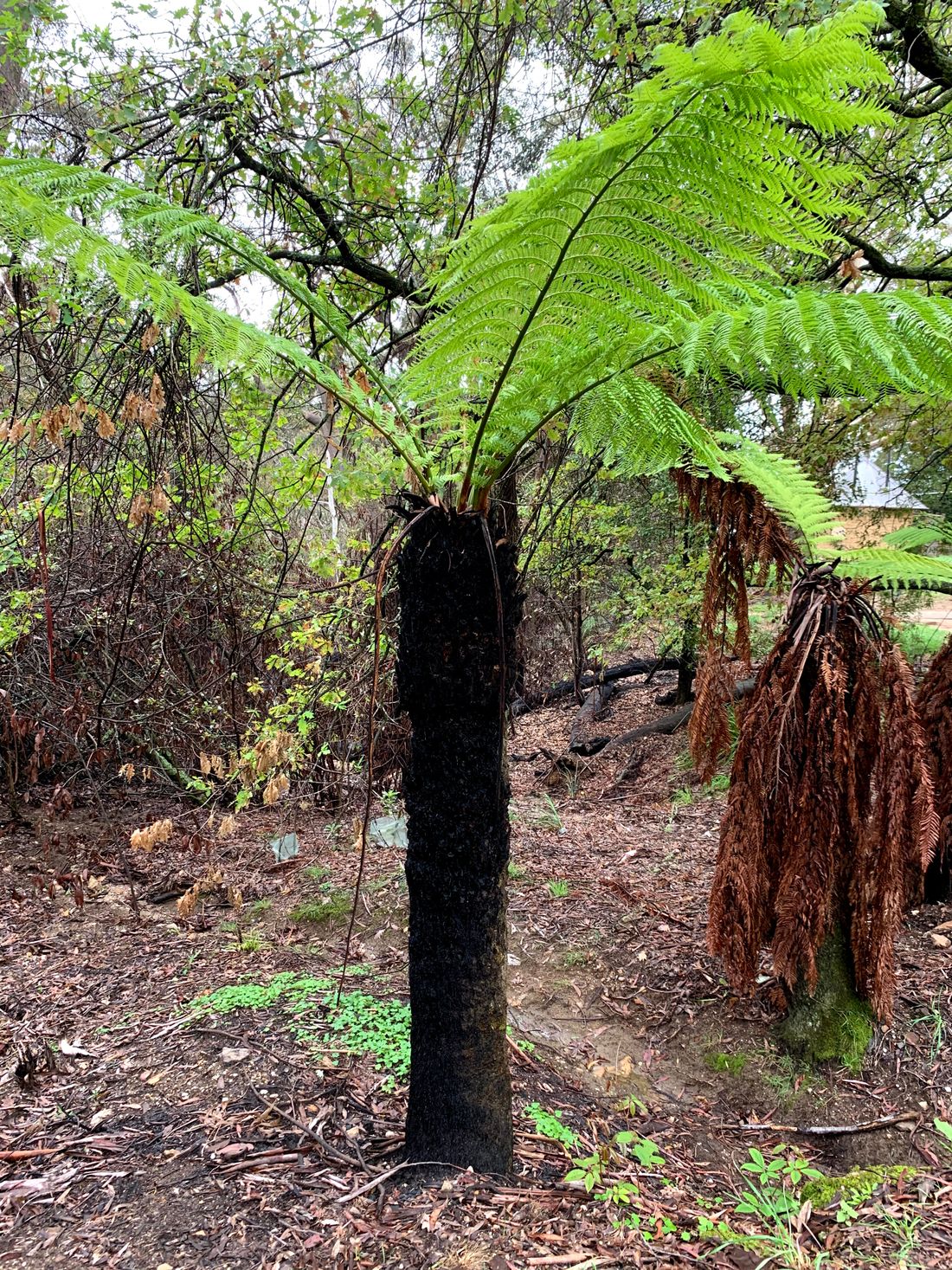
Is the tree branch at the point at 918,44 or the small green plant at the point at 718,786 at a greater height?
the tree branch at the point at 918,44

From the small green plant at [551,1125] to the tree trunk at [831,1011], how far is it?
0.95 metres

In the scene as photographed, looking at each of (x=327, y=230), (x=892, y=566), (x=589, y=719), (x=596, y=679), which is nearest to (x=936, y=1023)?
(x=892, y=566)

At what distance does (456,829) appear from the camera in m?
1.61

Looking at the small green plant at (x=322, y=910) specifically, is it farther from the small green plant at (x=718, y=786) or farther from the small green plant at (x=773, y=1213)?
the small green plant at (x=718, y=786)

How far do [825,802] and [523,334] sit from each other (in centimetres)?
174

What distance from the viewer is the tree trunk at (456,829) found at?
159 cm

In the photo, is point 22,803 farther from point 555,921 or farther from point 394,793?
point 555,921

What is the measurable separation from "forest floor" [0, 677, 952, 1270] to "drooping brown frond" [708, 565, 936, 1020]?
374 mm

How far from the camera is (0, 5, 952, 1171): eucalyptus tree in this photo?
1.09 m

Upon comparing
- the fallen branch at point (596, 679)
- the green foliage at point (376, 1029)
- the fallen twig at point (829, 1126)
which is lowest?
the fallen twig at point (829, 1126)

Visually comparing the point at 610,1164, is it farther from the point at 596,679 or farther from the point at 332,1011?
the point at 596,679

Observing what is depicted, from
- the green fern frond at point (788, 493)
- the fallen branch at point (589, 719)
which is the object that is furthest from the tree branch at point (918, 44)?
the fallen branch at point (589, 719)

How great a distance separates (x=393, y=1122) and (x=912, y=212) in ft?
19.2

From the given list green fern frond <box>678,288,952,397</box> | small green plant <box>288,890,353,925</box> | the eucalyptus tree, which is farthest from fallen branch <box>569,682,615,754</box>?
green fern frond <box>678,288,952,397</box>
